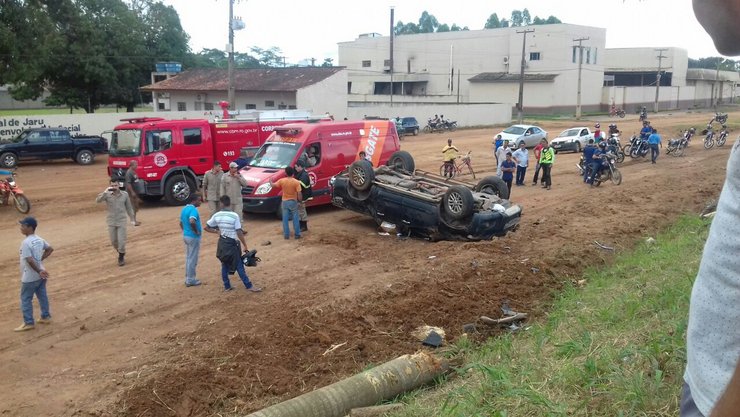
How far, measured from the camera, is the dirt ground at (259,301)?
6997 millimetres

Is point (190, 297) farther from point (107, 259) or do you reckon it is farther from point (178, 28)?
point (178, 28)

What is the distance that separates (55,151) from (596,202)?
866 inches

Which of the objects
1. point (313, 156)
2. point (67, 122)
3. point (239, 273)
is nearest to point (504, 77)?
point (67, 122)

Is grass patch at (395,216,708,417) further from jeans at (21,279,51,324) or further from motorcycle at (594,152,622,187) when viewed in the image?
motorcycle at (594,152,622,187)

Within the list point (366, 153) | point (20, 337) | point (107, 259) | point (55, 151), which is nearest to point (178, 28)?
point (55, 151)

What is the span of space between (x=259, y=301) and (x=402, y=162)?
7692 millimetres

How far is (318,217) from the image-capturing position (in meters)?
16.3

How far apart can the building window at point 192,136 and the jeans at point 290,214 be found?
5.71m

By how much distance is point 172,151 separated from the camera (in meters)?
17.7

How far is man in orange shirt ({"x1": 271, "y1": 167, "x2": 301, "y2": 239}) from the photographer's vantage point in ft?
45.2

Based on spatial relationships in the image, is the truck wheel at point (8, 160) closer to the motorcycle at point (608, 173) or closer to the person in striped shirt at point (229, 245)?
the person in striped shirt at point (229, 245)

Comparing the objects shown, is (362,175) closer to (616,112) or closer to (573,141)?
(573,141)

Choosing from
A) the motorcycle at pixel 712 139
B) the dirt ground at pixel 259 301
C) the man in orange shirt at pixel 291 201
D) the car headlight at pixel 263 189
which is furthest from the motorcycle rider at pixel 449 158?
the motorcycle at pixel 712 139

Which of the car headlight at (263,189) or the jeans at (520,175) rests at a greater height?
the car headlight at (263,189)
